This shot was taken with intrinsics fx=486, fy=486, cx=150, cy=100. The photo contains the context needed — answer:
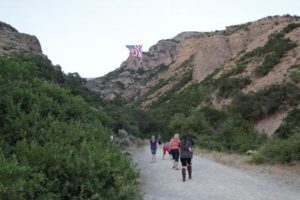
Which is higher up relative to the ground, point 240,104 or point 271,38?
point 271,38

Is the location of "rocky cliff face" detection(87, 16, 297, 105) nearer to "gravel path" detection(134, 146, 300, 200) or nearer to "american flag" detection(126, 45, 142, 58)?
"american flag" detection(126, 45, 142, 58)

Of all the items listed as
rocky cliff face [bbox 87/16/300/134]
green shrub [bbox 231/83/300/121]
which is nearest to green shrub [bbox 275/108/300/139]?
rocky cliff face [bbox 87/16/300/134]

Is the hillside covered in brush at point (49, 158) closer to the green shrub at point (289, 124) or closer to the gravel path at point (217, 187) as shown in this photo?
the gravel path at point (217, 187)

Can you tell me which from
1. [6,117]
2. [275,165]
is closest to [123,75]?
[275,165]

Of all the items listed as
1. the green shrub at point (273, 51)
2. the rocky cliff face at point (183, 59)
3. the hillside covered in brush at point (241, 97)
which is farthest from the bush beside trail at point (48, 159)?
the rocky cliff face at point (183, 59)

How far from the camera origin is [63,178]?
29.0ft

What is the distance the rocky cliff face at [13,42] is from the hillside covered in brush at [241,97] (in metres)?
17.5

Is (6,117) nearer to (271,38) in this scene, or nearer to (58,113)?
(58,113)

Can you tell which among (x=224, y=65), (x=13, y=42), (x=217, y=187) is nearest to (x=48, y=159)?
(x=217, y=187)

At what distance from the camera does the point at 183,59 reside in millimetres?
111688

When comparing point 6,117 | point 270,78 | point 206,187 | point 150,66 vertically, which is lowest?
point 206,187

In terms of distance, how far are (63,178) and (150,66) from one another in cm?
13466

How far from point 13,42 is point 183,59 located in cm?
6603

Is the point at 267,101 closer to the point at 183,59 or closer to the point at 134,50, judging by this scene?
the point at 134,50
